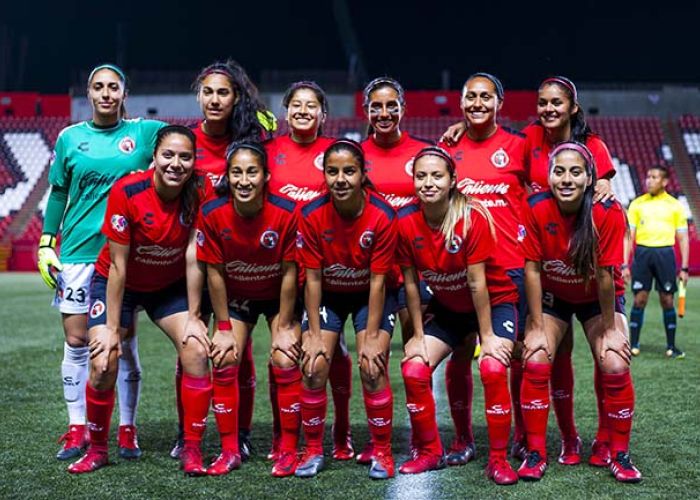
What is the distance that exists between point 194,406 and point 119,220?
3.23 ft

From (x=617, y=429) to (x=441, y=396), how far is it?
7.64ft

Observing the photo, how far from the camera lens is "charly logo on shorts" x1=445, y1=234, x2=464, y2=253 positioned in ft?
13.1

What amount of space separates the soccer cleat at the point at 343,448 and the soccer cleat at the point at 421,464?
0.35 meters

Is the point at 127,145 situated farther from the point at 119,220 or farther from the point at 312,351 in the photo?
the point at 312,351

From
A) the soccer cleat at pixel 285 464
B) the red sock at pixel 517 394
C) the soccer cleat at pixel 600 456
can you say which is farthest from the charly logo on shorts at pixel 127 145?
the soccer cleat at pixel 600 456

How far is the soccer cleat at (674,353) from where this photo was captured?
8047 mm

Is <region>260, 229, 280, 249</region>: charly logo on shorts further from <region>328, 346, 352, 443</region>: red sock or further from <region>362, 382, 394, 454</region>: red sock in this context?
<region>362, 382, 394, 454</region>: red sock

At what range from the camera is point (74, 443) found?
4.47 m

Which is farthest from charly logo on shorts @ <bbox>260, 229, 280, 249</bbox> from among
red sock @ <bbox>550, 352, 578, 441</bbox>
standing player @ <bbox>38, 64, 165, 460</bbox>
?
red sock @ <bbox>550, 352, 578, 441</bbox>

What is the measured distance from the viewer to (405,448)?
15.5ft

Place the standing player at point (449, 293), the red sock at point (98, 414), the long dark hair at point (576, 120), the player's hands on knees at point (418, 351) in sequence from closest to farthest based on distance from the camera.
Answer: the standing player at point (449, 293), the player's hands on knees at point (418, 351), the red sock at point (98, 414), the long dark hair at point (576, 120)

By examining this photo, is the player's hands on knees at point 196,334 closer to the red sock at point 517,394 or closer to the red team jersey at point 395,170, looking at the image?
the red team jersey at point 395,170

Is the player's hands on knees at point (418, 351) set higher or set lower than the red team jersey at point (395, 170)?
lower

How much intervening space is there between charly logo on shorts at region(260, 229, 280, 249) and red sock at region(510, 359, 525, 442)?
142 cm
